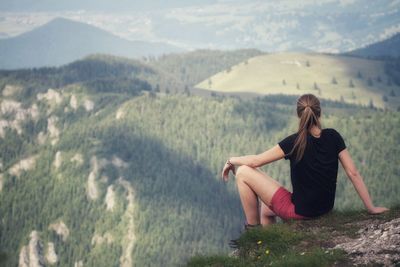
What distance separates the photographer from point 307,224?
88.0 ft

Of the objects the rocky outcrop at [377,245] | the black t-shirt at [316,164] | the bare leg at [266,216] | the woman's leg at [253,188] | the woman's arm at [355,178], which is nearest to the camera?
the rocky outcrop at [377,245]

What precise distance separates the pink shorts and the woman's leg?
7.5 inches

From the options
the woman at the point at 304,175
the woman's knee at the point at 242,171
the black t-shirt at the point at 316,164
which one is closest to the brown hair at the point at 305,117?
the woman at the point at 304,175

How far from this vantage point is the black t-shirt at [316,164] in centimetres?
2577

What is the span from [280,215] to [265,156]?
247 cm

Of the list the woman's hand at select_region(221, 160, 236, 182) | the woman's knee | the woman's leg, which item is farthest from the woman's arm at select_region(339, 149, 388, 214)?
the woman's hand at select_region(221, 160, 236, 182)

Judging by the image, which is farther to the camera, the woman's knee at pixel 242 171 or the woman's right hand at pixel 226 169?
the woman's right hand at pixel 226 169

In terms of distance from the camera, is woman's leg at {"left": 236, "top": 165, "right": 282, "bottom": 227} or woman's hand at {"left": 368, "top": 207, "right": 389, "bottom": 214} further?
woman's leg at {"left": 236, "top": 165, "right": 282, "bottom": 227}

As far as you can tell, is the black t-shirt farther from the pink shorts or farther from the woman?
the pink shorts

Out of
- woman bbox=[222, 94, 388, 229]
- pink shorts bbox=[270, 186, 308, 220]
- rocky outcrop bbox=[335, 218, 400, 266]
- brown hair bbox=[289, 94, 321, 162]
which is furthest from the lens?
pink shorts bbox=[270, 186, 308, 220]

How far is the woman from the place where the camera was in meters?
25.5

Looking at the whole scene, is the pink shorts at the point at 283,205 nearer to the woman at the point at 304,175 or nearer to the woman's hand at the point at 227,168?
the woman at the point at 304,175

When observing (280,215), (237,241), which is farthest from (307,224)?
(237,241)

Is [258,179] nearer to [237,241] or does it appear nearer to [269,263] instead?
[237,241]
